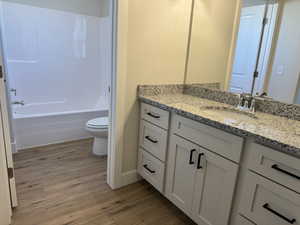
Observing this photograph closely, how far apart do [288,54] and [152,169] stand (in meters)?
1.36

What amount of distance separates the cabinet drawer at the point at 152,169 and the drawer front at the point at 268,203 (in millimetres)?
739

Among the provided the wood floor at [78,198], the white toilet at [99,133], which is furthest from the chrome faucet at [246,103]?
the white toilet at [99,133]

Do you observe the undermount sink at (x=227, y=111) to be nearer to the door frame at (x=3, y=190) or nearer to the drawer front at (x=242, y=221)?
the drawer front at (x=242, y=221)

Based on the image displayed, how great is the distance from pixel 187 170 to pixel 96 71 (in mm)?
2657

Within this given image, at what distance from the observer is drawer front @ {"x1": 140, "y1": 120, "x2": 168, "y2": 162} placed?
1737mm

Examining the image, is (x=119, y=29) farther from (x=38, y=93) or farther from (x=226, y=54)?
(x=38, y=93)

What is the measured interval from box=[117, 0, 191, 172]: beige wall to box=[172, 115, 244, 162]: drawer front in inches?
20.1

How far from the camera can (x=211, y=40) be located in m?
2.12

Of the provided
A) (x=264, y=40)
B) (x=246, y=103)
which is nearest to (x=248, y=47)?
(x=264, y=40)

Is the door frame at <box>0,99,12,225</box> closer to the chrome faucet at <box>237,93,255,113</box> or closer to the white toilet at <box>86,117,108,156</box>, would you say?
the white toilet at <box>86,117,108,156</box>

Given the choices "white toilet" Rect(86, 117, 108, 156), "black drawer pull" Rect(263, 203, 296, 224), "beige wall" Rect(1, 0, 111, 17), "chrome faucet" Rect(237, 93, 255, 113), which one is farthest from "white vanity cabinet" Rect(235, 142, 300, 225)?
"beige wall" Rect(1, 0, 111, 17)

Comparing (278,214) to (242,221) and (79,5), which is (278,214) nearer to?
(242,221)

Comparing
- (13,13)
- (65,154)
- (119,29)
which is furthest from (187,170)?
(13,13)

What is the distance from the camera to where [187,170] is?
1.54m
